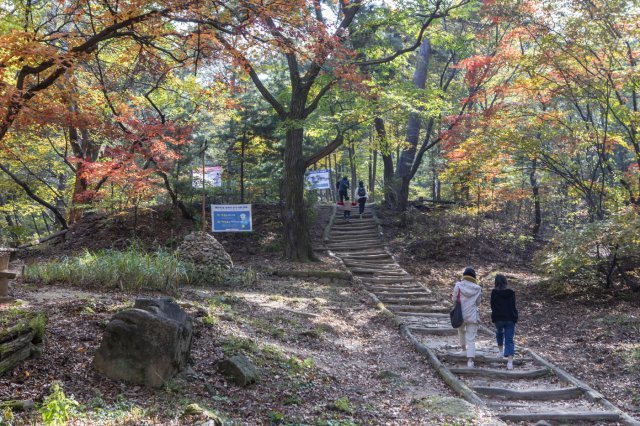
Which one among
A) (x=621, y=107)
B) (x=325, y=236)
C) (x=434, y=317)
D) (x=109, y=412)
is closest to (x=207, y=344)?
(x=109, y=412)

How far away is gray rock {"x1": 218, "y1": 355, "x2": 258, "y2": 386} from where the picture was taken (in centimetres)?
536

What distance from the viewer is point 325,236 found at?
1891cm

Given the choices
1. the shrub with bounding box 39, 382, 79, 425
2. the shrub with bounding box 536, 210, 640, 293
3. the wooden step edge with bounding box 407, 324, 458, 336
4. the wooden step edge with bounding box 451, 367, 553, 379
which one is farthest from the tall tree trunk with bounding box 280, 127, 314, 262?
the shrub with bounding box 39, 382, 79, 425

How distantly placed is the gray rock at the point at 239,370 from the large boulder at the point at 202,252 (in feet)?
19.6

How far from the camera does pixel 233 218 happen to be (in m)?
14.2

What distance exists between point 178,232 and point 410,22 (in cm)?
983

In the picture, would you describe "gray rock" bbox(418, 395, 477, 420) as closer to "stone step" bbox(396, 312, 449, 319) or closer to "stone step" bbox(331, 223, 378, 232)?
"stone step" bbox(396, 312, 449, 319)

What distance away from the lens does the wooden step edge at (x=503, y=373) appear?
7.23m

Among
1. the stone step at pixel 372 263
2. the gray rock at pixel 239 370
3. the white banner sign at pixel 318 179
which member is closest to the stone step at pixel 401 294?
the stone step at pixel 372 263

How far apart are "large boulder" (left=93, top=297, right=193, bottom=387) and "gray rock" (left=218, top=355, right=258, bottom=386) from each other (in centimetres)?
63

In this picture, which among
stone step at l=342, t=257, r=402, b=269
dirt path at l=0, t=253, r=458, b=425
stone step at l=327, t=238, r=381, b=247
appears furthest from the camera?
stone step at l=327, t=238, r=381, b=247

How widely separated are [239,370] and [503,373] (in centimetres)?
411

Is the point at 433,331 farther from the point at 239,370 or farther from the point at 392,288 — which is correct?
the point at 239,370

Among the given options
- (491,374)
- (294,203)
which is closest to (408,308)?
(491,374)
